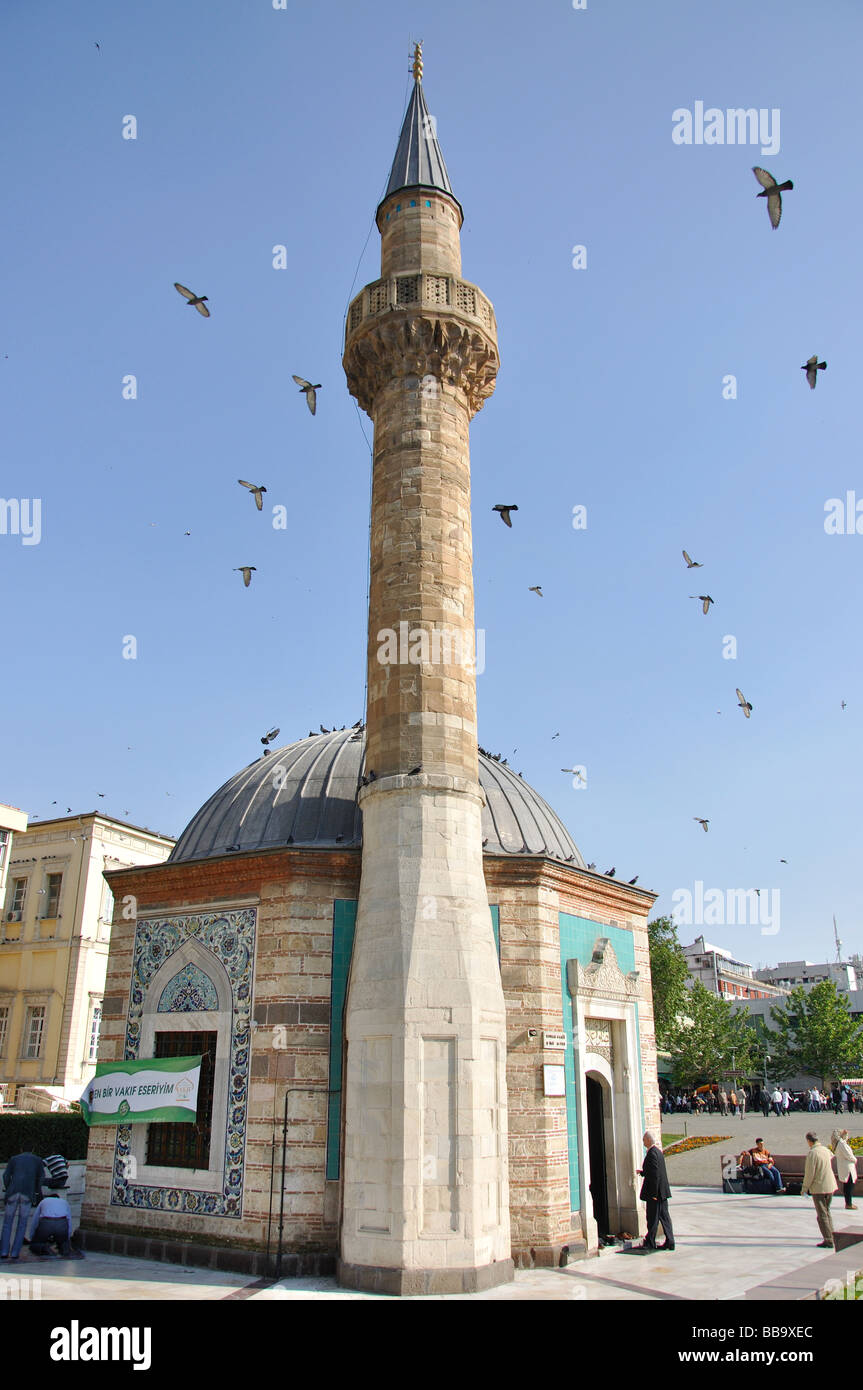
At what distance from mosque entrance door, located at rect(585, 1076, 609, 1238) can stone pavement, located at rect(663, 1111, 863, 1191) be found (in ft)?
26.2

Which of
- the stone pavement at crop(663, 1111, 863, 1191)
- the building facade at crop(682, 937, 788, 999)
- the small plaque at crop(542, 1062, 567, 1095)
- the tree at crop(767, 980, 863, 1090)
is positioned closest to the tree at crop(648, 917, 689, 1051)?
the stone pavement at crop(663, 1111, 863, 1191)

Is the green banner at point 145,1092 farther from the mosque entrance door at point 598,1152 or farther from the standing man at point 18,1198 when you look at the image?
the mosque entrance door at point 598,1152

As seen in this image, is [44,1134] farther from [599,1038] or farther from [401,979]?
[401,979]

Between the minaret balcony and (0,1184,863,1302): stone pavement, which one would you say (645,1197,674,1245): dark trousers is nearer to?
(0,1184,863,1302): stone pavement

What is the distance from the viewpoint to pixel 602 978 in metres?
14.4

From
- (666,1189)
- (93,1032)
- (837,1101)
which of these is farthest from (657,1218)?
(837,1101)

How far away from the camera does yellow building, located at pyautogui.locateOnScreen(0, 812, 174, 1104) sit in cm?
2711

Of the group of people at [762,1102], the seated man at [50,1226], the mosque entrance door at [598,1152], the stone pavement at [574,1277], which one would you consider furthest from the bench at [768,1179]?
the group of people at [762,1102]

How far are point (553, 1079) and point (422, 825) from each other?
12.6 ft
